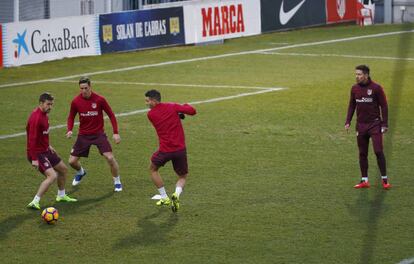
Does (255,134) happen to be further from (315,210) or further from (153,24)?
(153,24)

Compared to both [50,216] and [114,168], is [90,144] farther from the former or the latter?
[50,216]

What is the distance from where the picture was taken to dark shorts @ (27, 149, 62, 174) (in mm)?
14172

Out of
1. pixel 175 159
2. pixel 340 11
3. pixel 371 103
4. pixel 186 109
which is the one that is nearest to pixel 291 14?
pixel 340 11

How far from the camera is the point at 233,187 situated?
15.6 metres

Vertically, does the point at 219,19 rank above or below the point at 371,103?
above

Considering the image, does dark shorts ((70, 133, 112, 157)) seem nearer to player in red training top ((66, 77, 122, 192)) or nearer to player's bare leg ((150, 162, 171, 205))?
player in red training top ((66, 77, 122, 192))

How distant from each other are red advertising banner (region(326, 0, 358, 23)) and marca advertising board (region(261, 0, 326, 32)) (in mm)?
350

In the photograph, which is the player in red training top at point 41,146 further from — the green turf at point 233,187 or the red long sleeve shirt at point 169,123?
the red long sleeve shirt at point 169,123

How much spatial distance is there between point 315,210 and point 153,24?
21.6 m

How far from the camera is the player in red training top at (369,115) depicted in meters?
15.2

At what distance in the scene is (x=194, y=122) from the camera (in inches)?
861

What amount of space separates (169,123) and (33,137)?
6.35 feet

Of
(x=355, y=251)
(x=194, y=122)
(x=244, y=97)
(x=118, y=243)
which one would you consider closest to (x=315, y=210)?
(x=355, y=251)

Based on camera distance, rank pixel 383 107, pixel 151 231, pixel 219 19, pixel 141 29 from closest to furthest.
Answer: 1. pixel 151 231
2. pixel 383 107
3. pixel 141 29
4. pixel 219 19
